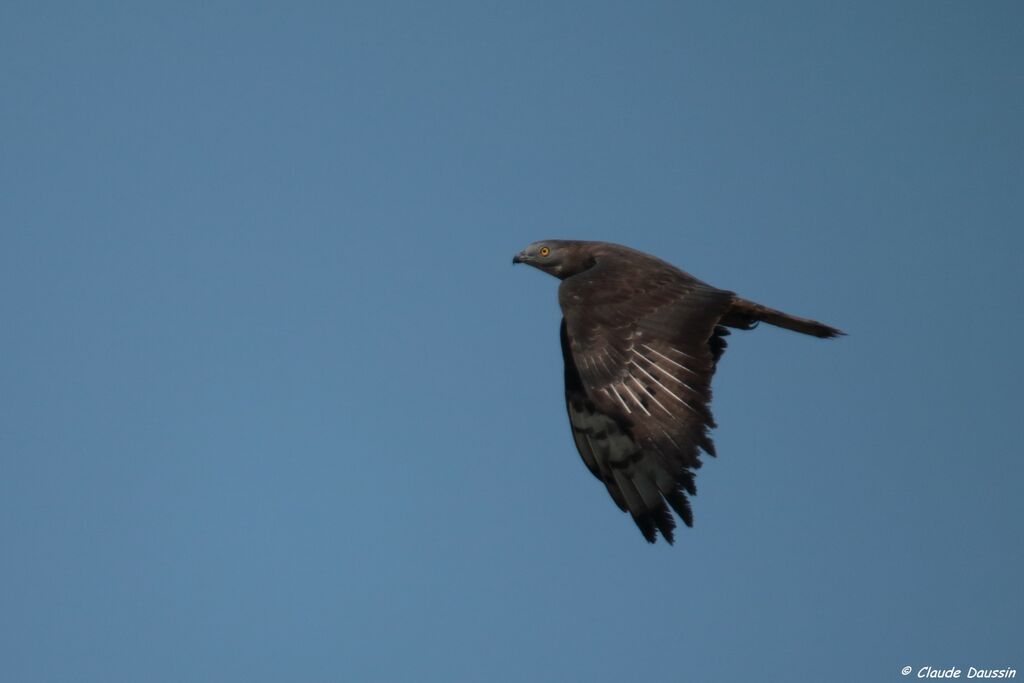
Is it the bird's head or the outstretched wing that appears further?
the bird's head

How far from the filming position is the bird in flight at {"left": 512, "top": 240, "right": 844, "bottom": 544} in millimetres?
14016

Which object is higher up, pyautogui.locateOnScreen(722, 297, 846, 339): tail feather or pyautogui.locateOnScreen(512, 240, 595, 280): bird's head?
pyautogui.locateOnScreen(512, 240, 595, 280): bird's head

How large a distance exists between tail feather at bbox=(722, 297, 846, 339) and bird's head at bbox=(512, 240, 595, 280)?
6.50ft

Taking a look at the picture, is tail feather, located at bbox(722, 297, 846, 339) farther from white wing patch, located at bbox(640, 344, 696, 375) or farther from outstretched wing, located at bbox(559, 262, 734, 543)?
white wing patch, located at bbox(640, 344, 696, 375)

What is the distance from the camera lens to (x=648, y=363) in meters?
14.1

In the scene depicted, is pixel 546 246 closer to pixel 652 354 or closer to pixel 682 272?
pixel 682 272

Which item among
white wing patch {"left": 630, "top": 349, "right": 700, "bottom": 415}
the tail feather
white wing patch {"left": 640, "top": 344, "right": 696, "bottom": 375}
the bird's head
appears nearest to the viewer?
white wing patch {"left": 630, "top": 349, "right": 700, "bottom": 415}

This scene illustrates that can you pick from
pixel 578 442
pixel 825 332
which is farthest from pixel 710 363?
pixel 578 442

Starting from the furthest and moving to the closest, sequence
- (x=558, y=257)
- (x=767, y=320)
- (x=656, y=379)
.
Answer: (x=558, y=257) < (x=767, y=320) < (x=656, y=379)

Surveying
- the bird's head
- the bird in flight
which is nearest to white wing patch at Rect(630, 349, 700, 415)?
the bird in flight

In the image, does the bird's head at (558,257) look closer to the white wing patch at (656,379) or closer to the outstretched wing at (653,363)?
the outstretched wing at (653,363)

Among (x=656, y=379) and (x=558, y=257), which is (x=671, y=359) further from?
(x=558, y=257)

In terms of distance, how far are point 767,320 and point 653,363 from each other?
5.64 feet

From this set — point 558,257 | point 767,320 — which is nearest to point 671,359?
point 767,320
